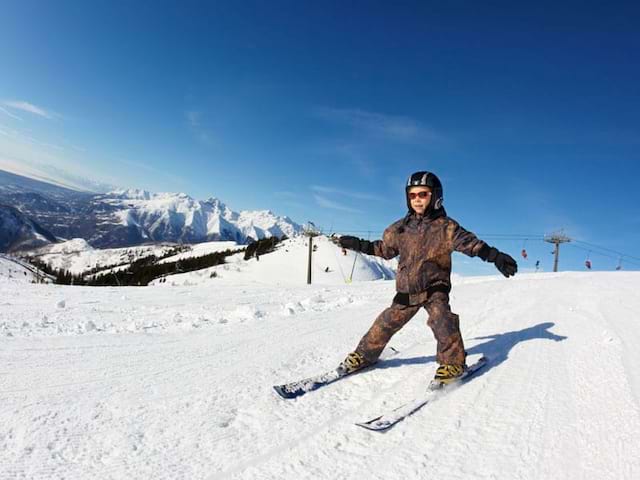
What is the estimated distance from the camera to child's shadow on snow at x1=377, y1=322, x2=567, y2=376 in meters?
4.20

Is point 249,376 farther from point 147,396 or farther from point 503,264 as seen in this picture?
point 503,264

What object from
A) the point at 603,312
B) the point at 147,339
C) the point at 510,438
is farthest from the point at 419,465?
the point at 603,312

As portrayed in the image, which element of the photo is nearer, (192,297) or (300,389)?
(300,389)

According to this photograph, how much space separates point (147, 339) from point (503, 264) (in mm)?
4010

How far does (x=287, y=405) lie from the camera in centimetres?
290

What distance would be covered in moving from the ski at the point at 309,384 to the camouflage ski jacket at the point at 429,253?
988 millimetres

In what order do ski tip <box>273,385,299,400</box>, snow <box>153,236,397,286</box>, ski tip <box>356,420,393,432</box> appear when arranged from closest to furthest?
ski tip <box>356,420,393,432</box> < ski tip <box>273,385,299,400</box> < snow <box>153,236,397,286</box>

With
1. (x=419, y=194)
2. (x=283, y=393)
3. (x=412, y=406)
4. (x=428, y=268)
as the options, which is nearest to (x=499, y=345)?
(x=428, y=268)

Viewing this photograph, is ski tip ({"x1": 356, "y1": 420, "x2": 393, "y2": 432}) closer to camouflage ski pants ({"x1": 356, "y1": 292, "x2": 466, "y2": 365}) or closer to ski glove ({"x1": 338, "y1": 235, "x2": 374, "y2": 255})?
camouflage ski pants ({"x1": 356, "y1": 292, "x2": 466, "y2": 365})

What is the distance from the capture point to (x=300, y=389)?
317cm

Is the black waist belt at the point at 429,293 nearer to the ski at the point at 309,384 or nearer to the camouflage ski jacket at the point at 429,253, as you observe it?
the camouflage ski jacket at the point at 429,253

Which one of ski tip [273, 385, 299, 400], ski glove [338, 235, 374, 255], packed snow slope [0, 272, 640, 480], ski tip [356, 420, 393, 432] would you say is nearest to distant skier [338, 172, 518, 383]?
packed snow slope [0, 272, 640, 480]

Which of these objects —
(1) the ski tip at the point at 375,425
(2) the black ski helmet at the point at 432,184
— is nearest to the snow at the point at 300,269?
(2) the black ski helmet at the point at 432,184

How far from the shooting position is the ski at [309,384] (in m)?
3.09
